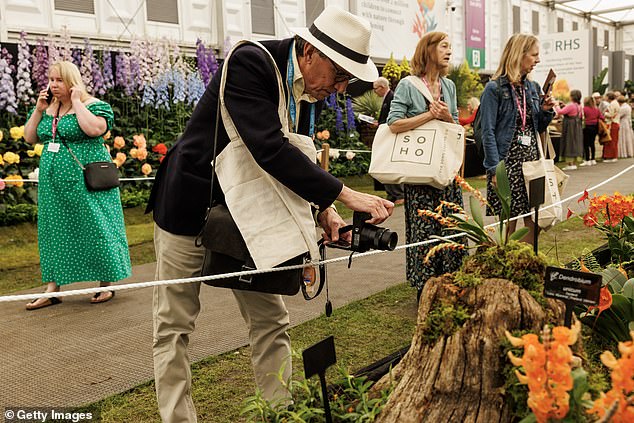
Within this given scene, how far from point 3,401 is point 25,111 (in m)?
6.31

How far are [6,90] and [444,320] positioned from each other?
7.90 m

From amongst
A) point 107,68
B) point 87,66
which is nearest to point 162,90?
point 107,68

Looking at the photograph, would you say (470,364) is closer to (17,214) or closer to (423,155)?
(423,155)

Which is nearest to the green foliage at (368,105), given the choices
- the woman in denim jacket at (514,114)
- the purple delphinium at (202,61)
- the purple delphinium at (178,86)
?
the purple delphinium at (202,61)

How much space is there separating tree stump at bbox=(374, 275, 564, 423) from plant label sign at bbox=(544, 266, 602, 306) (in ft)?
0.24

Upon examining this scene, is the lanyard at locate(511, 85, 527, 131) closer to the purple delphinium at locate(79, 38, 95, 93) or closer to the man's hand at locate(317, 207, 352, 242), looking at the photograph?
the man's hand at locate(317, 207, 352, 242)

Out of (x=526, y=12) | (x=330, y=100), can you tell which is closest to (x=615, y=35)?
(x=526, y=12)

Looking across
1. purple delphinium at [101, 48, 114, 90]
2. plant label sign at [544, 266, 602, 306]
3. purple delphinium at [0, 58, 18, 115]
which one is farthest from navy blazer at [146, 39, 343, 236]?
purple delphinium at [101, 48, 114, 90]

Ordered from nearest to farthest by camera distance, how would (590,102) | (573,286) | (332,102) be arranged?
(573,286), (332,102), (590,102)

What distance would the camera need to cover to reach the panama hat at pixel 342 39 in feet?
7.40

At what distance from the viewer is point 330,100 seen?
12.4 meters

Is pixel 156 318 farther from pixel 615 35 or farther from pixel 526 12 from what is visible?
pixel 615 35

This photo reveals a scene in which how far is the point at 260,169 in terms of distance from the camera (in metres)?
2.30

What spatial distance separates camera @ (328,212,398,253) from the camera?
229cm
